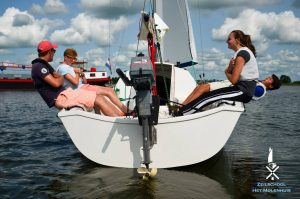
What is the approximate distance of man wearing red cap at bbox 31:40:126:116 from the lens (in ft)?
17.9

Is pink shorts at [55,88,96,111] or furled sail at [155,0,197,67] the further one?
furled sail at [155,0,197,67]

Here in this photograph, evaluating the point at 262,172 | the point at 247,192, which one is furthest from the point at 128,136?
the point at 262,172

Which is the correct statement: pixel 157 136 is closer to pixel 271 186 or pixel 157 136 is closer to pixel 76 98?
pixel 76 98

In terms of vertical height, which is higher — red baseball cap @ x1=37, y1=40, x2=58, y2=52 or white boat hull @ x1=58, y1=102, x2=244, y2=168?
red baseball cap @ x1=37, y1=40, x2=58, y2=52

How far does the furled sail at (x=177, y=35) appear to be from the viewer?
10305 mm

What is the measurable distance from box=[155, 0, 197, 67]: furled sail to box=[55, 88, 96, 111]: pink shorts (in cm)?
485

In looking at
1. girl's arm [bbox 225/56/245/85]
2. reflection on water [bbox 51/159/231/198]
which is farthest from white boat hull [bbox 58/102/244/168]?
girl's arm [bbox 225/56/245/85]

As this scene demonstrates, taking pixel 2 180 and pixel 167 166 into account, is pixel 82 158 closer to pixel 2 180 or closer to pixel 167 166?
pixel 2 180

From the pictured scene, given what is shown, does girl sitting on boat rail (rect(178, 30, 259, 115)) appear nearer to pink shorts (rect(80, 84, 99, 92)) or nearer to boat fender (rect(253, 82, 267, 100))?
boat fender (rect(253, 82, 267, 100))

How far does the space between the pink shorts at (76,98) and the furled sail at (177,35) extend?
4.85m

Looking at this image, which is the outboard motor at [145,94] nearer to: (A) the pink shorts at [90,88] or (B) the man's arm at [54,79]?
(B) the man's arm at [54,79]

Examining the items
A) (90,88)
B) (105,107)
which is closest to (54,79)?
(90,88)

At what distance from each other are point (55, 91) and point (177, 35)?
5.92m

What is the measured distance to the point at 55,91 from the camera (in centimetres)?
570
